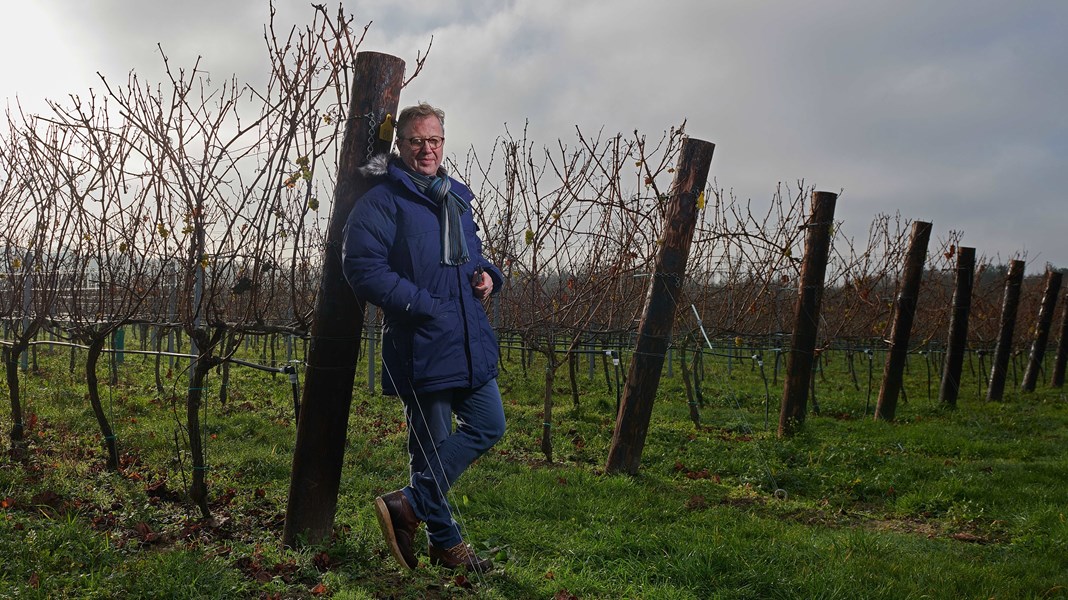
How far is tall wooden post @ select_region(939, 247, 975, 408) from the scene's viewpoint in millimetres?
10305

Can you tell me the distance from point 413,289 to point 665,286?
2785 millimetres

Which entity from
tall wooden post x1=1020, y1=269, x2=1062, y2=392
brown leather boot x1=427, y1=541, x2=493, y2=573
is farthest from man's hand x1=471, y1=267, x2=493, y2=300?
tall wooden post x1=1020, y1=269, x2=1062, y2=392

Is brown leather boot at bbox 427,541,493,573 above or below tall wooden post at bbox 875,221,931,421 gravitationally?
below

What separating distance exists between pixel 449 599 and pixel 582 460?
3.39 metres

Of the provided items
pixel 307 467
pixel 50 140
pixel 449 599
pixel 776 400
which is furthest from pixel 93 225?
pixel 776 400

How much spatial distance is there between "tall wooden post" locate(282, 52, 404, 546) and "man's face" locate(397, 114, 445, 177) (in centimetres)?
30

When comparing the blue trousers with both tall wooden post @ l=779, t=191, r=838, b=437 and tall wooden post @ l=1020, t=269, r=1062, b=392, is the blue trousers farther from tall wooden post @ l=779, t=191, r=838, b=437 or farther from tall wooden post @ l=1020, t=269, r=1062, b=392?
tall wooden post @ l=1020, t=269, r=1062, b=392

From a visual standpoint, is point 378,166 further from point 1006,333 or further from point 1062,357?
point 1062,357

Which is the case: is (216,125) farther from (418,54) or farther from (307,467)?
(307,467)

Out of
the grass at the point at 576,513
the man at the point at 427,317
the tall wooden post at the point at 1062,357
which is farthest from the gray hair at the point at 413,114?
the tall wooden post at the point at 1062,357

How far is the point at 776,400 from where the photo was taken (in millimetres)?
10281

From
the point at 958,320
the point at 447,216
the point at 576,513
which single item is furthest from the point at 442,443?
the point at 958,320

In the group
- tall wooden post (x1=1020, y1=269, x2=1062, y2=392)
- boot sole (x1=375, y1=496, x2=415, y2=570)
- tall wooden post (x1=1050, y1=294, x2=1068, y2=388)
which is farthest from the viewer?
tall wooden post (x1=1050, y1=294, x2=1068, y2=388)

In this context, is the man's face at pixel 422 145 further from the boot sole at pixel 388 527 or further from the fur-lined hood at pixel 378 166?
the boot sole at pixel 388 527
